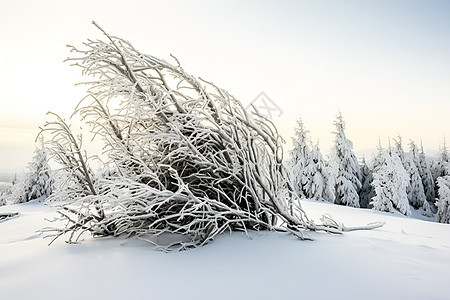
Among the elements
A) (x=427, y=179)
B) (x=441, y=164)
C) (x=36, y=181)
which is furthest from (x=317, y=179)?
(x=36, y=181)

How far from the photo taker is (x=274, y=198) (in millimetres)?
3150

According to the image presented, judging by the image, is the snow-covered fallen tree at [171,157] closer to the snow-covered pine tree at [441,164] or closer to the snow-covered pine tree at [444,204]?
the snow-covered pine tree at [444,204]

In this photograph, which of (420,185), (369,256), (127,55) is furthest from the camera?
(420,185)

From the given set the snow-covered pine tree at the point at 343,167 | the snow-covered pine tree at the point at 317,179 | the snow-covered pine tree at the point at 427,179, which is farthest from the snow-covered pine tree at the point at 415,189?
the snow-covered pine tree at the point at 317,179

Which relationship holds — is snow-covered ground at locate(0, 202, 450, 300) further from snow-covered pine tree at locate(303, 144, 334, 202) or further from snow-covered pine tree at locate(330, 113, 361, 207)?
snow-covered pine tree at locate(330, 113, 361, 207)

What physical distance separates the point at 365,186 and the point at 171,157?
32019 mm

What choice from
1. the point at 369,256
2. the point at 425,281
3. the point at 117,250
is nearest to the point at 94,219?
the point at 117,250

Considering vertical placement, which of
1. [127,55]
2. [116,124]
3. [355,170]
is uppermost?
[127,55]

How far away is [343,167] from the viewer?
87.9 feet

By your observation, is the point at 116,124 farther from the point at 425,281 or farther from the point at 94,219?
the point at 425,281

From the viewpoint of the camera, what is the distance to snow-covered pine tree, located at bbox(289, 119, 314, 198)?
23.6 meters

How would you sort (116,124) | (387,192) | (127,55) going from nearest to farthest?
(127,55), (116,124), (387,192)

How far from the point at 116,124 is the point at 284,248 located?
236cm

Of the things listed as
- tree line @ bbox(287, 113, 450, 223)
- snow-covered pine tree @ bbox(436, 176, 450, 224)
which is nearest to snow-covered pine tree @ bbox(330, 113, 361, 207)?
tree line @ bbox(287, 113, 450, 223)
